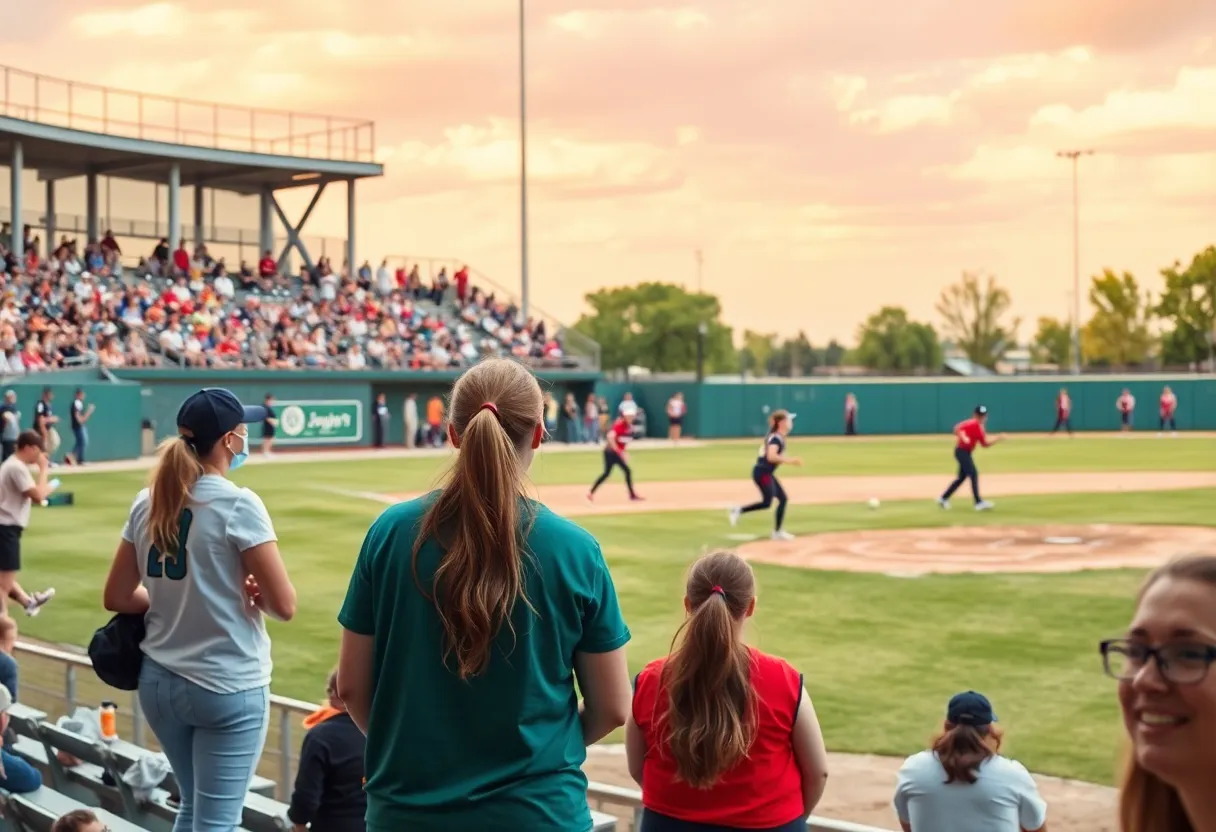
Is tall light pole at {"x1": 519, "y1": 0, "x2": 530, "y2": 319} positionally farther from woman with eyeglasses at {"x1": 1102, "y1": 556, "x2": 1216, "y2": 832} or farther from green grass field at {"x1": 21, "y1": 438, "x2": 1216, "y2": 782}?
woman with eyeglasses at {"x1": 1102, "y1": 556, "x2": 1216, "y2": 832}

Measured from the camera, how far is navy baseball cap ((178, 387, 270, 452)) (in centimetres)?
489

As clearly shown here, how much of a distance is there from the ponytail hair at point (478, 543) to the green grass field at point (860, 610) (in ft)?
0.81

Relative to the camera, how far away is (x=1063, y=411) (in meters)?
50.8

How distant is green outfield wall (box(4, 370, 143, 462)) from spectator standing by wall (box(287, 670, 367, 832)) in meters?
29.2

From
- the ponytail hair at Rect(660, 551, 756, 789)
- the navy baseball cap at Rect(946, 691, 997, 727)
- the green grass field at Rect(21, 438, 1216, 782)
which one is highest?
the ponytail hair at Rect(660, 551, 756, 789)

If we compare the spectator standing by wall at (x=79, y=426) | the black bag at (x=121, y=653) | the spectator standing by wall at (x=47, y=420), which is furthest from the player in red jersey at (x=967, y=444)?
the spectator standing by wall at (x=79, y=426)

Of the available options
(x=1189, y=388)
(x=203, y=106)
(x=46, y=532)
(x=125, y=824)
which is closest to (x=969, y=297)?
(x=1189, y=388)

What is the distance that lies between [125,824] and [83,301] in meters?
34.7

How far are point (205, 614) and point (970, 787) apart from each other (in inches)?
109

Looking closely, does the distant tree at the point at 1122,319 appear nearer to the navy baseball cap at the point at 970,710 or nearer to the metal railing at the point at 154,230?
the metal railing at the point at 154,230

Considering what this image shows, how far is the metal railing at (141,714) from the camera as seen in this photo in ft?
17.5

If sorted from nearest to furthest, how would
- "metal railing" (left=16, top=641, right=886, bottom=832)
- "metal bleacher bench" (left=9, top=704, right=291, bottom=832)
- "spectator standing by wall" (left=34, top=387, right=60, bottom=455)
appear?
"metal railing" (left=16, top=641, right=886, bottom=832) → "metal bleacher bench" (left=9, top=704, right=291, bottom=832) → "spectator standing by wall" (left=34, top=387, right=60, bottom=455)

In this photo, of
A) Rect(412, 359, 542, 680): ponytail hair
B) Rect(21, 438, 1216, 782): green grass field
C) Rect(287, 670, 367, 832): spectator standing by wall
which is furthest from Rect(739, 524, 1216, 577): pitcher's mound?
Rect(412, 359, 542, 680): ponytail hair

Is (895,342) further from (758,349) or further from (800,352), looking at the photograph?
(758,349)
